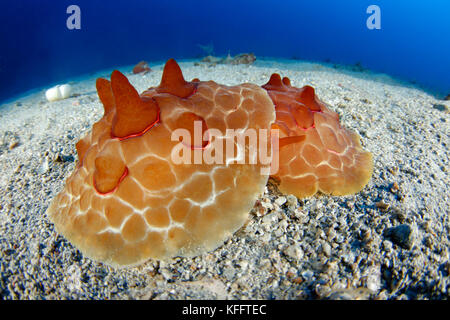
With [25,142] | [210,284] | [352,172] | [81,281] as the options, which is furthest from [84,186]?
Result: [25,142]

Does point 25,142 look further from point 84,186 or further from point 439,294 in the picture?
point 439,294
